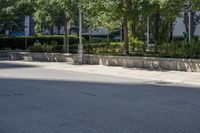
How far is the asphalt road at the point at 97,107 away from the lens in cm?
841

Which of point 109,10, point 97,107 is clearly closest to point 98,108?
point 97,107

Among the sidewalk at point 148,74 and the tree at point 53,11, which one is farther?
the tree at point 53,11

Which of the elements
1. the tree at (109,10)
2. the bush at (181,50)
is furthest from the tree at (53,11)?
the bush at (181,50)

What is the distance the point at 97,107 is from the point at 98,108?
6.2 inches

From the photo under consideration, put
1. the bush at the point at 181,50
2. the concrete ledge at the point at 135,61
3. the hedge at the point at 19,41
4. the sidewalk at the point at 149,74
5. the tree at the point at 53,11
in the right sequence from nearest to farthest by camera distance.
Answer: the sidewalk at the point at 149,74, the concrete ledge at the point at 135,61, the bush at the point at 181,50, the tree at the point at 53,11, the hedge at the point at 19,41

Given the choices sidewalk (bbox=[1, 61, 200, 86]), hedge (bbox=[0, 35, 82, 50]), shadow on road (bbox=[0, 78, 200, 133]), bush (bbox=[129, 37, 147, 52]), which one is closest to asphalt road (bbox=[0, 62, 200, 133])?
shadow on road (bbox=[0, 78, 200, 133])

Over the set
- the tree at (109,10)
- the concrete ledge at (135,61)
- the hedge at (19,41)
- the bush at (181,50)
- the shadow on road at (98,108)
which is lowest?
the shadow on road at (98,108)

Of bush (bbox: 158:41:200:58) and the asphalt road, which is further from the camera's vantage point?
bush (bbox: 158:41:200:58)

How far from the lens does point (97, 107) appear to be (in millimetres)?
10867

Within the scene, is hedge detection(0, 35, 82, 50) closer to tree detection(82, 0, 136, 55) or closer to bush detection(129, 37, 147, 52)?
bush detection(129, 37, 147, 52)

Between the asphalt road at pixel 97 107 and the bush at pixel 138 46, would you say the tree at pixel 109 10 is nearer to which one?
the bush at pixel 138 46

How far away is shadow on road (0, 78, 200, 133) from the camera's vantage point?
332 inches

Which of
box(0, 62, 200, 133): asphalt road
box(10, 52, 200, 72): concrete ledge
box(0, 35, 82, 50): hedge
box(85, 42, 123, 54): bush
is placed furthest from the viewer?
box(0, 35, 82, 50): hedge

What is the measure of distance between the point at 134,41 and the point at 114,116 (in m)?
22.1
